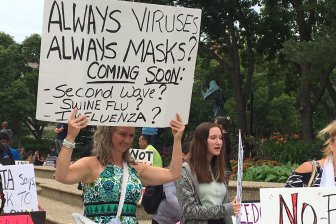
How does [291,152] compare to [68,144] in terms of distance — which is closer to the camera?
[68,144]

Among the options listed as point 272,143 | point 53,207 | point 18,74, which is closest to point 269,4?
point 272,143

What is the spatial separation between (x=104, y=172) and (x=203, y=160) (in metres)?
1.38

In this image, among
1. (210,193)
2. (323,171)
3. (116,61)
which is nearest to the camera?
(116,61)

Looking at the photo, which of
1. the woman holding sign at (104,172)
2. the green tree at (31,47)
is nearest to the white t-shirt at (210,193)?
the woman holding sign at (104,172)

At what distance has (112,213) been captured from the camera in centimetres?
397

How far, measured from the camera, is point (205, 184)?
5.18 m

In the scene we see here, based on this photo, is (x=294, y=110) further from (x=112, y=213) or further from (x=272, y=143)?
(x=112, y=213)

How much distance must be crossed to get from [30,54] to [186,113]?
4795 cm

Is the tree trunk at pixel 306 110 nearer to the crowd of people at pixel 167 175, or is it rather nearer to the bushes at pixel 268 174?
the bushes at pixel 268 174

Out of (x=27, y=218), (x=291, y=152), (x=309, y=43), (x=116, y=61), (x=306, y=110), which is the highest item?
(x=309, y=43)

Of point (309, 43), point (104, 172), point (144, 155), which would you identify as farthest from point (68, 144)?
point (309, 43)

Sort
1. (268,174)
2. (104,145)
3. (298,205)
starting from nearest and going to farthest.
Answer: (104,145), (298,205), (268,174)

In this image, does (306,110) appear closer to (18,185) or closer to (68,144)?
(18,185)

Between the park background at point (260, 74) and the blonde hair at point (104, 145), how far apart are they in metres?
7.58
